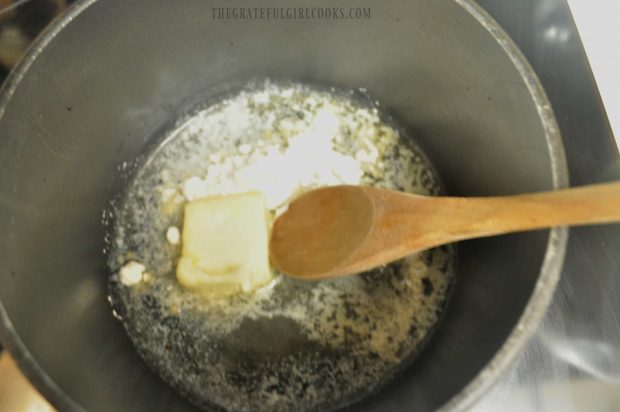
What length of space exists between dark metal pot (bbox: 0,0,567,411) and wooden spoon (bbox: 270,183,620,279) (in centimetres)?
4

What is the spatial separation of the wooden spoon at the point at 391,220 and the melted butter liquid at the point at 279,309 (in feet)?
0.26

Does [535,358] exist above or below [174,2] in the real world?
below

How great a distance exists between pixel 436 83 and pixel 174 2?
39 centimetres

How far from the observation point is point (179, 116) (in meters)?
0.90

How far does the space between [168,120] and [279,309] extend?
1.23ft

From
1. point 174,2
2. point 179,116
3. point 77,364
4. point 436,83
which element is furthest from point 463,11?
point 77,364

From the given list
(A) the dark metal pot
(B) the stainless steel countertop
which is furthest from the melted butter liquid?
(B) the stainless steel countertop

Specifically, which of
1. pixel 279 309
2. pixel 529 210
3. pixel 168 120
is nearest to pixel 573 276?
pixel 529 210

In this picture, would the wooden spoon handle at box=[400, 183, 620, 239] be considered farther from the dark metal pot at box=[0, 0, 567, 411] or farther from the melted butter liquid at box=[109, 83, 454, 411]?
the melted butter liquid at box=[109, 83, 454, 411]

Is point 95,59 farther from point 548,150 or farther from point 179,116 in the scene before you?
point 548,150

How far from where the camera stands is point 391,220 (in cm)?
65

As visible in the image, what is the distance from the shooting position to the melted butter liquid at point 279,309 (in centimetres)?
73

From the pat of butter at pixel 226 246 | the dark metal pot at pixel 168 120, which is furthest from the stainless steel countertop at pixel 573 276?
the pat of butter at pixel 226 246

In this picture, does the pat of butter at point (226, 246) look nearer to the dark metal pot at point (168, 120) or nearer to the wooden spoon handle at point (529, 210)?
the dark metal pot at point (168, 120)
